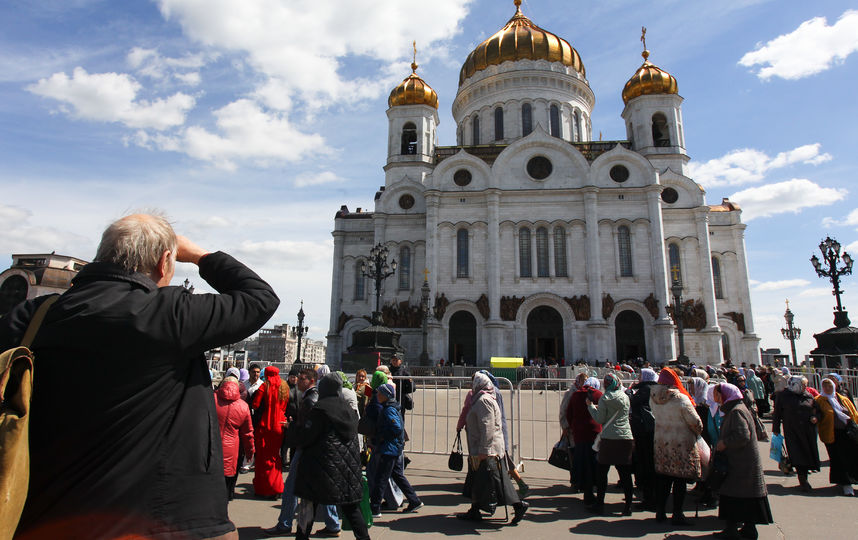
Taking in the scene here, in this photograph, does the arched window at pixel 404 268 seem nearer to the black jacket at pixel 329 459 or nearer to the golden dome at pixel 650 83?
the golden dome at pixel 650 83

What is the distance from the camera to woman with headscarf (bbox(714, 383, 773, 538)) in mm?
5328

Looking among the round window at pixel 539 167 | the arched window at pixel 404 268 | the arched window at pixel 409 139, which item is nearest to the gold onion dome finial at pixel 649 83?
the round window at pixel 539 167

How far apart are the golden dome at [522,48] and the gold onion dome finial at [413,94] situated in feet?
16.7

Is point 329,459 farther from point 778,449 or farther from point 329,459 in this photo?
point 778,449

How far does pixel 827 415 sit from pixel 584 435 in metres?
3.95

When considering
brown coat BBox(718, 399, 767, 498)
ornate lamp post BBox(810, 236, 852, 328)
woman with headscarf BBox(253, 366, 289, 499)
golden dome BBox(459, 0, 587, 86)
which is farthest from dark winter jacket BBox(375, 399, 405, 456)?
golden dome BBox(459, 0, 587, 86)

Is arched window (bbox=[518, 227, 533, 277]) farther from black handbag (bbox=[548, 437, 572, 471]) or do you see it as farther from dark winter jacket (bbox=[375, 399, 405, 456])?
dark winter jacket (bbox=[375, 399, 405, 456])

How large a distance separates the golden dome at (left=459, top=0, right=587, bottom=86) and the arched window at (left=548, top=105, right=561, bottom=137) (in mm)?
3452

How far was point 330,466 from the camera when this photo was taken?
452cm

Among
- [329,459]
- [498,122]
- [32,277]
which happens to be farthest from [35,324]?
[498,122]

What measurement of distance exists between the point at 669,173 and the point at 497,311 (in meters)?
13.8

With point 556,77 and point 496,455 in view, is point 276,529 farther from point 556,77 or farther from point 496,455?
point 556,77

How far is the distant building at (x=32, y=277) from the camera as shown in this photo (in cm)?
2970

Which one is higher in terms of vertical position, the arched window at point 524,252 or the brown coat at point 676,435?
the arched window at point 524,252
